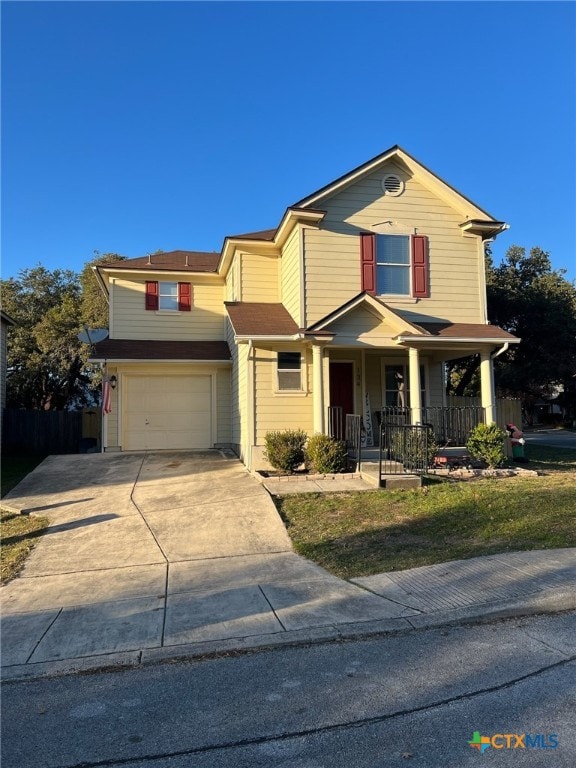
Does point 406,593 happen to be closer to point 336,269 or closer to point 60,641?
point 60,641

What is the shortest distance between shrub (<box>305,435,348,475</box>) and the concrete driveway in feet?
5.05

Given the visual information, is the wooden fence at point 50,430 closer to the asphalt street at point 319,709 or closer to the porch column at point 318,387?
the porch column at point 318,387

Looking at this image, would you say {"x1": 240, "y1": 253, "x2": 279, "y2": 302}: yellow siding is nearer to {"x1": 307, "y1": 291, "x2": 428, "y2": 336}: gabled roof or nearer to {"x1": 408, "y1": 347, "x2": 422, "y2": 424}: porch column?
{"x1": 307, "y1": 291, "x2": 428, "y2": 336}: gabled roof

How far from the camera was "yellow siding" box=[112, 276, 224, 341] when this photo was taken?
17.4m

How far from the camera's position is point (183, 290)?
1783 cm

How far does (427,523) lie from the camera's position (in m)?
8.29

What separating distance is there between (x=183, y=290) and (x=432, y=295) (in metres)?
7.88

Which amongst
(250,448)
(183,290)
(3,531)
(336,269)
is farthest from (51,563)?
(183,290)

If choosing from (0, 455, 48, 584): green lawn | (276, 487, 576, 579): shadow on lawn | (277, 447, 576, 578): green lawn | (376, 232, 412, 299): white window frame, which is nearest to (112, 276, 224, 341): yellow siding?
(376, 232, 412, 299): white window frame

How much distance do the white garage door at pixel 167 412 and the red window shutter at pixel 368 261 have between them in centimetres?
591

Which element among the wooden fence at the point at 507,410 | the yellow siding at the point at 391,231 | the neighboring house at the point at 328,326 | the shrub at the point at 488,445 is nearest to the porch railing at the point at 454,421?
the neighboring house at the point at 328,326

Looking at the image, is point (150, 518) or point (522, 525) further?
point (150, 518)

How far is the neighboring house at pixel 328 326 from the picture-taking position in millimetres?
13180

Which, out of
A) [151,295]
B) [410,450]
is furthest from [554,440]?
[151,295]
